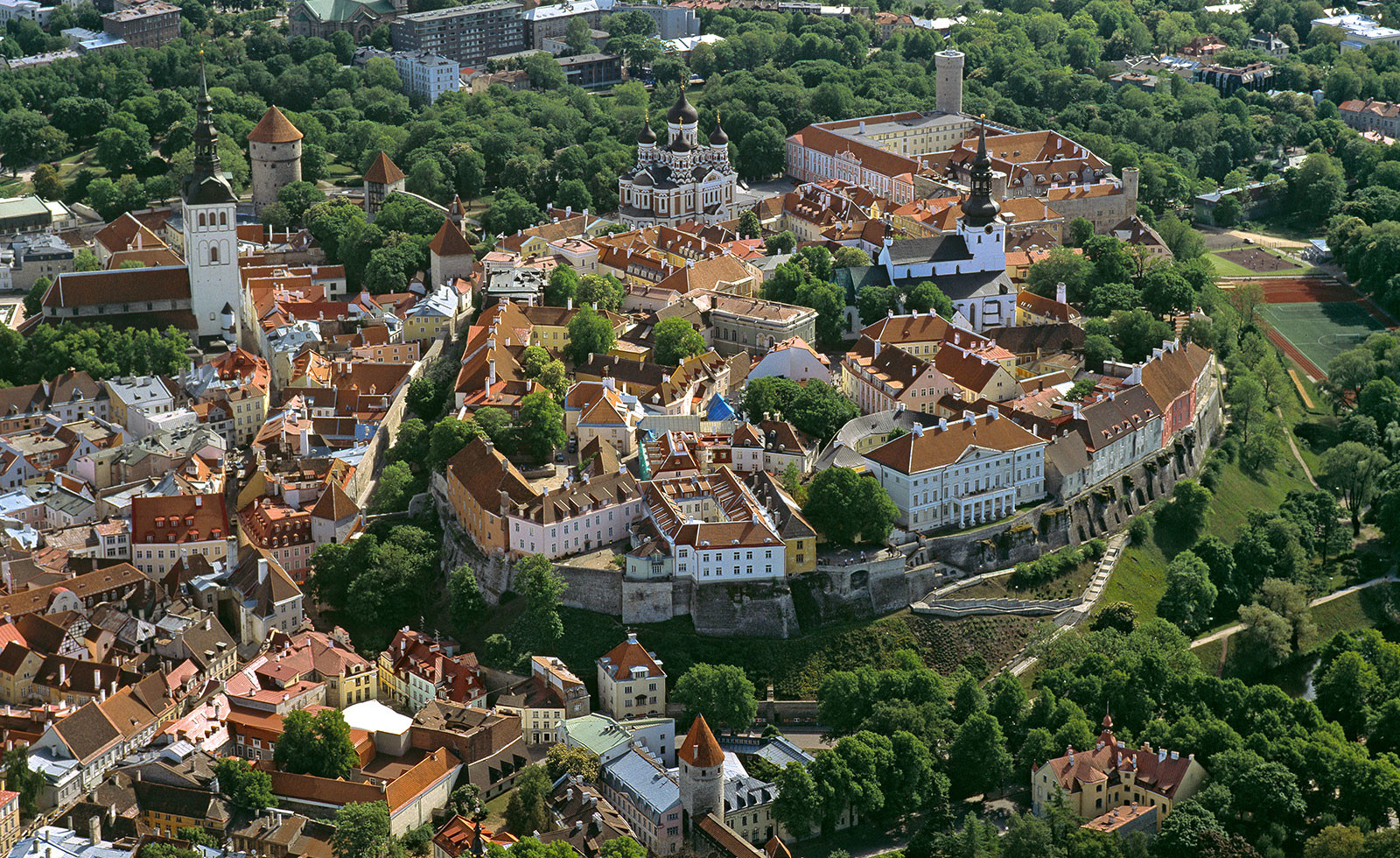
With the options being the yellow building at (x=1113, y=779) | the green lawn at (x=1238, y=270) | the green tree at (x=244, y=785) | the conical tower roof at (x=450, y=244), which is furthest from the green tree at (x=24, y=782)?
the green lawn at (x=1238, y=270)

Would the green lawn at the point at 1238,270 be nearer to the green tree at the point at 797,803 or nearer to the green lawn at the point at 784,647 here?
the green lawn at the point at 784,647

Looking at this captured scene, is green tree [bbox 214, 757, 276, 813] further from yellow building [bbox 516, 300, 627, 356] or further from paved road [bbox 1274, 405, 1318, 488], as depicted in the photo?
paved road [bbox 1274, 405, 1318, 488]

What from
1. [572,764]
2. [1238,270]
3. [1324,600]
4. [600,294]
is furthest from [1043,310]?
[572,764]

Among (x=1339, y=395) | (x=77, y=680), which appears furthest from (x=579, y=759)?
(x=1339, y=395)

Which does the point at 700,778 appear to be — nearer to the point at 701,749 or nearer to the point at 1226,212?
the point at 701,749

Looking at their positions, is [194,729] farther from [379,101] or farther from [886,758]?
[379,101]
